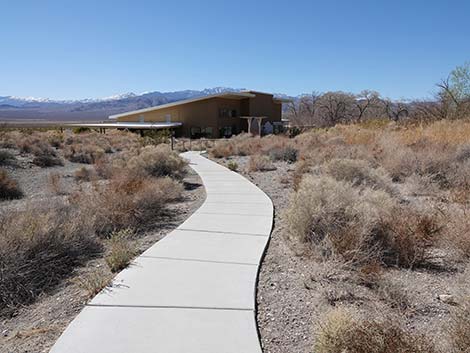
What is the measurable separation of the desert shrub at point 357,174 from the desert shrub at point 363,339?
265 inches

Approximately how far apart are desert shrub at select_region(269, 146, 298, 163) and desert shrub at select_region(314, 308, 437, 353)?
52.4ft

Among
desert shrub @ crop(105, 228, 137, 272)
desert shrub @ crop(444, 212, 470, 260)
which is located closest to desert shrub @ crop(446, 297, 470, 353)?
desert shrub @ crop(444, 212, 470, 260)

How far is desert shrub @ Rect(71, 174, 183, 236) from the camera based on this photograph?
→ 22.9 ft

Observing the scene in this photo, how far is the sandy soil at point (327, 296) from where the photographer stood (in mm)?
3645

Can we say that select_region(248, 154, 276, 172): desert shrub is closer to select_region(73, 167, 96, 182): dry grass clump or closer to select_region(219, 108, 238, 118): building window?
select_region(73, 167, 96, 182): dry grass clump

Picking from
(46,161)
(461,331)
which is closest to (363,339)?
(461,331)

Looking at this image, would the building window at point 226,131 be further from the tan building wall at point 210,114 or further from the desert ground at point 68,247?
the desert ground at point 68,247

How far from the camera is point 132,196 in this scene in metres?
8.09

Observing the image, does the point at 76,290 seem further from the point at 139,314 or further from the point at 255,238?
the point at 255,238

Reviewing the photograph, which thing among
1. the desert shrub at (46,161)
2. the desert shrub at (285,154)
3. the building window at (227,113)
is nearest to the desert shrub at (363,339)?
the desert shrub at (285,154)

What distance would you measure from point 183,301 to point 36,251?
2.48 meters

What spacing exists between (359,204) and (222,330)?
369 cm

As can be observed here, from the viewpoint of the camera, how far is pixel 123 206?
7.43 meters

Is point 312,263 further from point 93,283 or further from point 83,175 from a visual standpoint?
point 83,175
